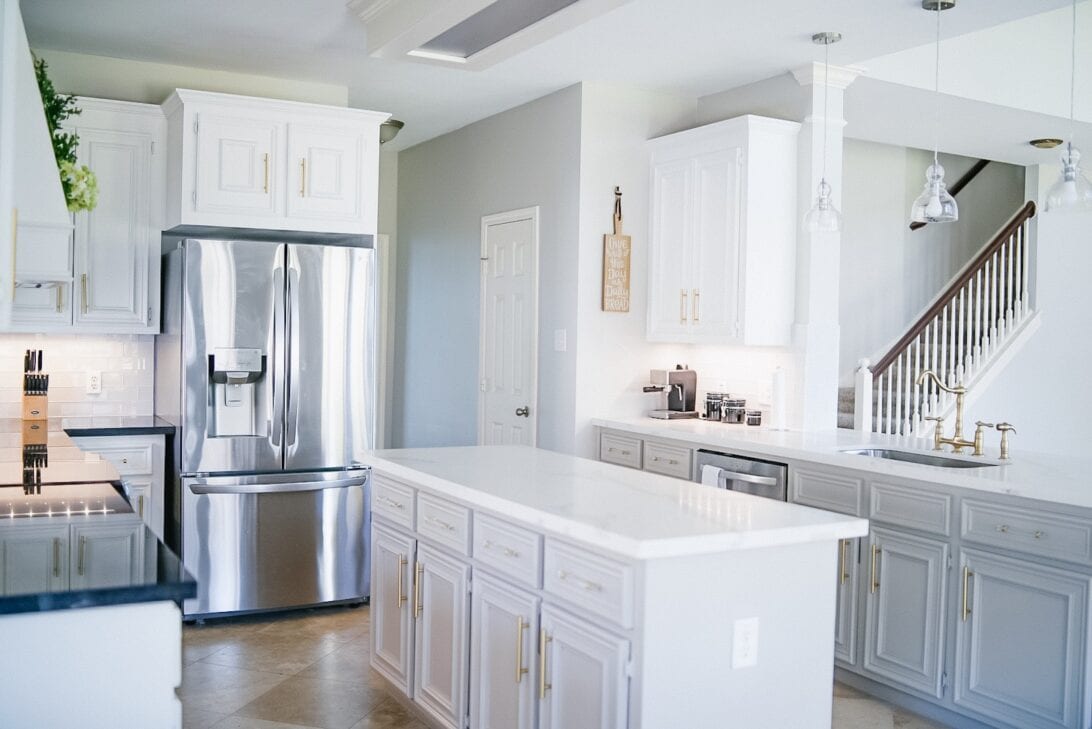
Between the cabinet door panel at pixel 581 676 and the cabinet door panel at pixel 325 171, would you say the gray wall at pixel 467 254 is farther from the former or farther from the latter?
the cabinet door panel at pixel 581 676

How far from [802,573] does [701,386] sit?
324cm

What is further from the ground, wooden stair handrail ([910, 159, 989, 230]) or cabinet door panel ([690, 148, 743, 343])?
wooden stair handrail ([910, 159, 989, 230])

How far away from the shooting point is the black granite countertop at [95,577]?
183 centimetres

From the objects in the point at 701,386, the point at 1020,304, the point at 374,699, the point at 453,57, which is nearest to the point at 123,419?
the point at 374,699

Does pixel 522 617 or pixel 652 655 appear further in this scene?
pixel 522 617

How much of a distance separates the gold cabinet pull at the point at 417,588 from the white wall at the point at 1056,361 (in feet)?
16.7

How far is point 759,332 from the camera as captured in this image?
16.8 ft

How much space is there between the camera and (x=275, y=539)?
5.07 metres

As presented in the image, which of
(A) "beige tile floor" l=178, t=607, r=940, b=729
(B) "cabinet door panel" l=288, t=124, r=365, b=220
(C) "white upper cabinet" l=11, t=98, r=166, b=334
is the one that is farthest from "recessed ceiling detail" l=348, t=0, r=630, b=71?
(A) "beige tile floor" l=178, t=607, r=940, b=729

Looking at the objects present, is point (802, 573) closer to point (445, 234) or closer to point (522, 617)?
point (522, 617)

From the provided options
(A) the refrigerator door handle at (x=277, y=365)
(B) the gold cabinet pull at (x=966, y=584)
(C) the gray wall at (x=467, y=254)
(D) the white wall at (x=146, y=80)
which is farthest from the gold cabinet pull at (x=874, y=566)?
(D) the white wall at (x=146, y=80)

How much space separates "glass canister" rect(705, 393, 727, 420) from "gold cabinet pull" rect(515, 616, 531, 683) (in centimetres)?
288

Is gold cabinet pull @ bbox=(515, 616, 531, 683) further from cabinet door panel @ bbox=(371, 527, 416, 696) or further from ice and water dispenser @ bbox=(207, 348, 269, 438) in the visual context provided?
ice and water dispenser @ bbox=(207, 348, 269, 438)

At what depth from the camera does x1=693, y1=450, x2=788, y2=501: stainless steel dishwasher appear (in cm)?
439
